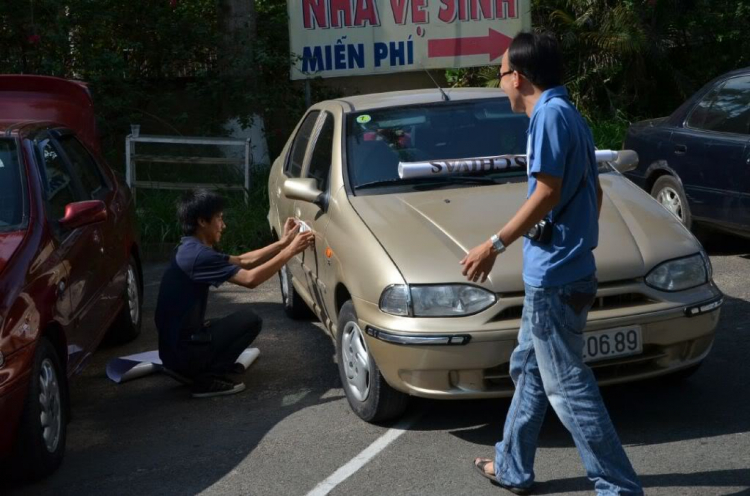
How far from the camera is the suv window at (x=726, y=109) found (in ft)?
27.6

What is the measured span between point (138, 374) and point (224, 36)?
6.33 m

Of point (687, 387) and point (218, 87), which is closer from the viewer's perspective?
point (687, 387)

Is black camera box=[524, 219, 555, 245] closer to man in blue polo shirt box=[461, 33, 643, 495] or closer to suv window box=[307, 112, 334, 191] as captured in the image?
man in blue polo shirt box=[461, 33, 643, 495]

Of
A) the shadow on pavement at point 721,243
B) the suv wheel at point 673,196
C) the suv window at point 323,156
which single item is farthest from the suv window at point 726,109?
the suv window at point 323,156

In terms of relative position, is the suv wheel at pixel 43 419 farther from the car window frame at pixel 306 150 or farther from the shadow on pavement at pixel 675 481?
the car window frame at pixel 306 150

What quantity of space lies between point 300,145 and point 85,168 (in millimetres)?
1391

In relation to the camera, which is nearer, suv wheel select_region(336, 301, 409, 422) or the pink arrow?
suv wheel select_region(336, 301, 409, 422)

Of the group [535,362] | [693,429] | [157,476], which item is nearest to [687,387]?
[693,429]

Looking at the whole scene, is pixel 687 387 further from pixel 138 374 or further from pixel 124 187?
pixel 124 187

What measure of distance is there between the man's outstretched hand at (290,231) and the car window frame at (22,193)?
1357mm

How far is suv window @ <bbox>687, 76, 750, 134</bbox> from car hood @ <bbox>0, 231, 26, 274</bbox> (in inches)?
214

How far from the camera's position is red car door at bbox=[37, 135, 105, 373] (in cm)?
554

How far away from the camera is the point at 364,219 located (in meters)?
5.54

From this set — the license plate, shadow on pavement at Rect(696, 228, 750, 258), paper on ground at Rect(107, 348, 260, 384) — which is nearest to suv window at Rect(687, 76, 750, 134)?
shadow on pavement at Rect(696, 228, 750, 258)
